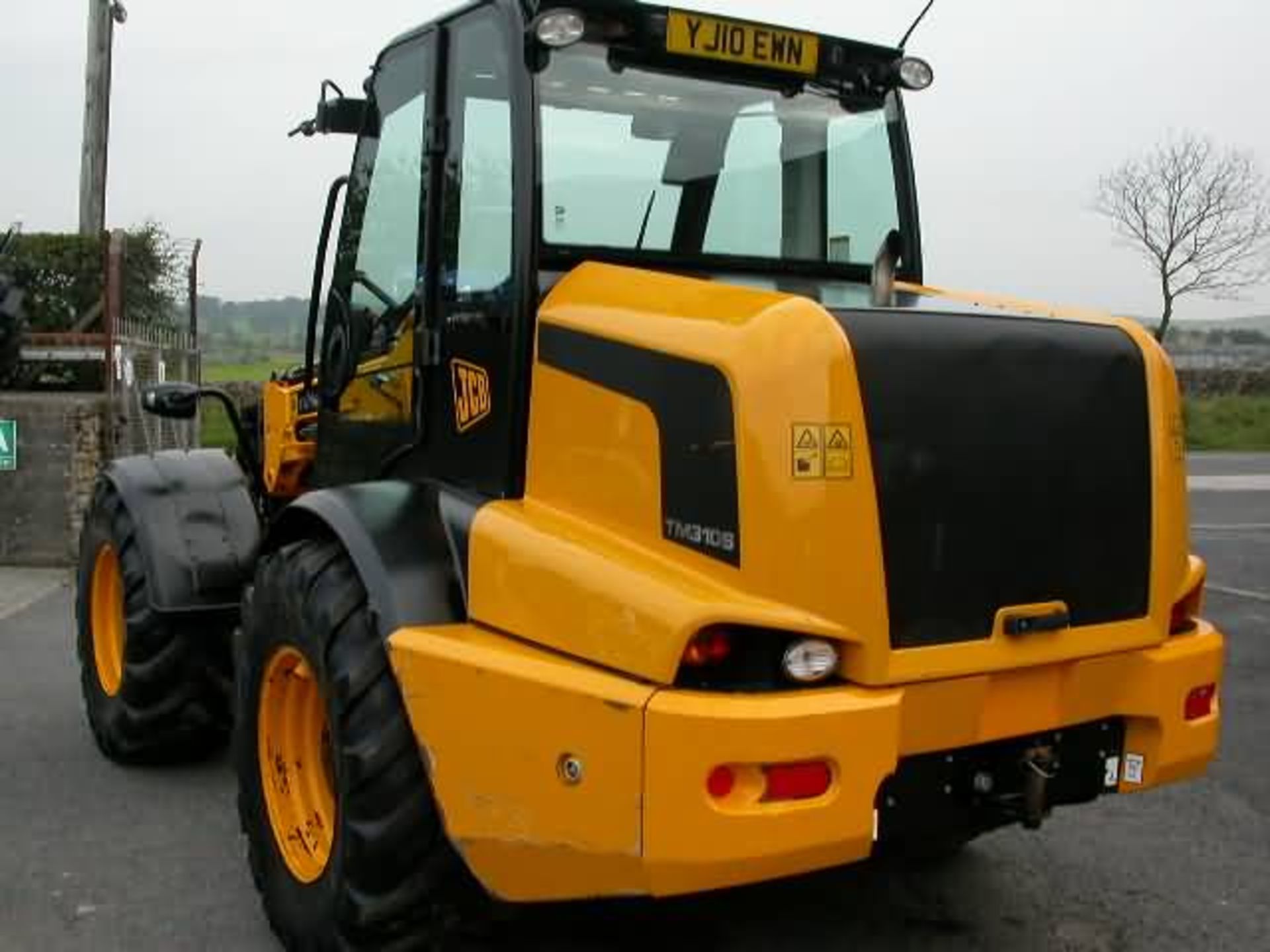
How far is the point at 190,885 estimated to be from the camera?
4.04 metres

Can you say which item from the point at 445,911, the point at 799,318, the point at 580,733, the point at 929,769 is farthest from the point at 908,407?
the point at 445,911

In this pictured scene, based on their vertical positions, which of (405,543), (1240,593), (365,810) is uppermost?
(405,543)

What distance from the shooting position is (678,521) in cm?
282

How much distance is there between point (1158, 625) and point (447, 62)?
231cm

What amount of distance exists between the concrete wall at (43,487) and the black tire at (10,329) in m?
1.64

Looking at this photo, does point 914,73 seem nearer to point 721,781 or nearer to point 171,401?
point 721,781

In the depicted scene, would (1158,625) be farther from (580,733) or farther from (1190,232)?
(1190,232)

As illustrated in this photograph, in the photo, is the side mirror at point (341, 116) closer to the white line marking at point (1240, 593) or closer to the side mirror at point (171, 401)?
the side mirror at point (171, 401)

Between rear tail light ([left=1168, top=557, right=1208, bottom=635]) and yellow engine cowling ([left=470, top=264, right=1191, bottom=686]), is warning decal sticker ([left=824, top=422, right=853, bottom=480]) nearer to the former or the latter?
yellow engine cowling ([left=470, top=264, right=1191, bottom=686])

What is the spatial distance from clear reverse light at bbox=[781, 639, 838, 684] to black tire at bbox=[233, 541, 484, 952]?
0.96m

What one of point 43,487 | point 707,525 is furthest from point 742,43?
point 43,487

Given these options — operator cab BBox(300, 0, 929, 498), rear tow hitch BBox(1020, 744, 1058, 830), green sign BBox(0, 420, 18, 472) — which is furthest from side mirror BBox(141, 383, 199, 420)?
green sign BBox(0, 420, 18, 472)

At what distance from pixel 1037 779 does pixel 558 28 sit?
6.78ft

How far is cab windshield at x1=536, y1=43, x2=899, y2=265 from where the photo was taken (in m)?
3.39
